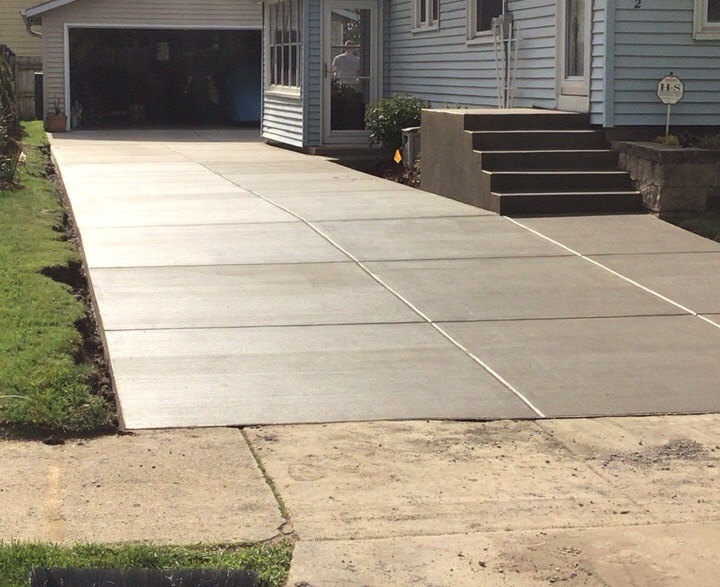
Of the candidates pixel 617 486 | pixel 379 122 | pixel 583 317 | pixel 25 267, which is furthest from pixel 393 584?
pixel 379 122

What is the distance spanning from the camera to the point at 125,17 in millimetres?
29984

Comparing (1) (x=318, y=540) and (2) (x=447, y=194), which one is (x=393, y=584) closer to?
(1) (x=318, y=540)

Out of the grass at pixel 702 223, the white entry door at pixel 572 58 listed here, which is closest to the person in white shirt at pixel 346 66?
the white entry door at pixel 572 58

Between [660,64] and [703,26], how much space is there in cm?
59

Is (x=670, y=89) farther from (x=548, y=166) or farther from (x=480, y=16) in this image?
(x=480, y=16)

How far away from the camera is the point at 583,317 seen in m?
8.31

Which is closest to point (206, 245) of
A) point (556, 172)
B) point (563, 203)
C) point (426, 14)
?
point (563, 203)

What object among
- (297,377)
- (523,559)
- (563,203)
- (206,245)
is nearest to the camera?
(523,559)

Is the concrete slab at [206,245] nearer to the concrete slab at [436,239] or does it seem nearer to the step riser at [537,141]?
the concrete slab at [436,239]

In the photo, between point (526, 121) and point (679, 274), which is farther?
point (526, 121)

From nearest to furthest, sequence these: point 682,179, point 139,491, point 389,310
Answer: point 139,491 < point 389,310 < point 682,179

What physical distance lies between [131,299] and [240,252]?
207 cm

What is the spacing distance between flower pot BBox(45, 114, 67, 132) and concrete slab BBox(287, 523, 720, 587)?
25.7 meters

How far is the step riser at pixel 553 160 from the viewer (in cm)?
1338
